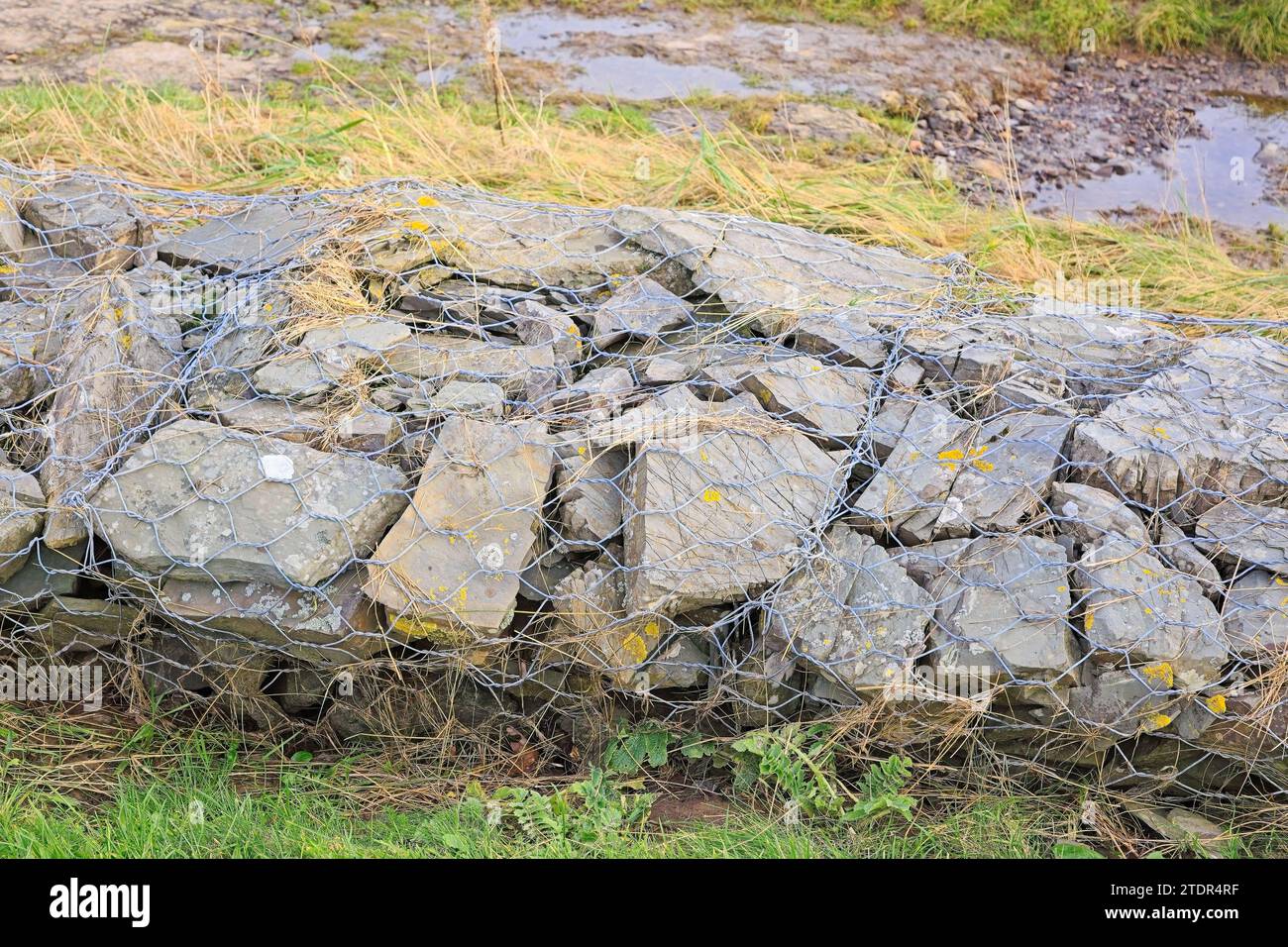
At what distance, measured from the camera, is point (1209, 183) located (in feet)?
22.5

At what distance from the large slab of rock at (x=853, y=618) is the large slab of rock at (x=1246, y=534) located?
94cm

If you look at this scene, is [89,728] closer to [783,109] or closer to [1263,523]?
[1263,523]

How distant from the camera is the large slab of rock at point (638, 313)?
3.68 m

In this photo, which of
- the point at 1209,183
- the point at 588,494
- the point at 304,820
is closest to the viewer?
the point at 304,820

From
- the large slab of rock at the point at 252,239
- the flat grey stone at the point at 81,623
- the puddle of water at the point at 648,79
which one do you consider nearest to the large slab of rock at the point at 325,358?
the large slab of rock at the point at 252,239

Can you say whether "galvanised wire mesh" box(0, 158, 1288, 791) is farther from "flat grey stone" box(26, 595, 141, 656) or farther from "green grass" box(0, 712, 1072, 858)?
"green grass" box(0, 712, 1072, 858)

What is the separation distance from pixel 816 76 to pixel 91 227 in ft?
17.9

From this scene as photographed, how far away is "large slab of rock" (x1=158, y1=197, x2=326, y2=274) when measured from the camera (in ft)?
12.7

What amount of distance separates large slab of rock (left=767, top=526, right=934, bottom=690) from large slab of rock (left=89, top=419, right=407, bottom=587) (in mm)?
1177

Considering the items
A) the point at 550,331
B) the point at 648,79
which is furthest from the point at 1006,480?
the point at 648,79

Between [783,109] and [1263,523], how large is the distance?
15.5ft

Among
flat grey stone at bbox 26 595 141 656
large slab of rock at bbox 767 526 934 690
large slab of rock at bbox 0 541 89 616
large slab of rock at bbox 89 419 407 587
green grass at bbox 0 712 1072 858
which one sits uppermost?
large slab of rock at bbox 89 419 407 587

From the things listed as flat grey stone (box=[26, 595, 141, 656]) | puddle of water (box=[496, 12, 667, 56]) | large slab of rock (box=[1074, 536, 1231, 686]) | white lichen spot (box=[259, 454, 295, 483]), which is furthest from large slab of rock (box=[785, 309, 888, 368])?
puddle of water (box=[496, 12, 667, 56])

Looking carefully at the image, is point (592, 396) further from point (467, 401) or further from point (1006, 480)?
point (1006, 480)
